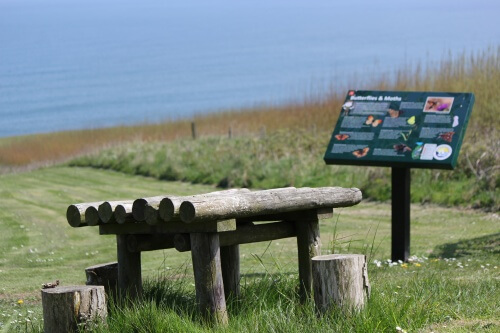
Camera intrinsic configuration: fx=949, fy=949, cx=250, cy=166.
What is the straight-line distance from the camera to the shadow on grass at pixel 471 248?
11.8m

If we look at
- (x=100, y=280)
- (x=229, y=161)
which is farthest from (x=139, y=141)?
(x=100, y=280)

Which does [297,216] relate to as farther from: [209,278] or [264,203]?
[209,278]

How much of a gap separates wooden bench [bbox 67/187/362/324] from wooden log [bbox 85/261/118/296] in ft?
0.69

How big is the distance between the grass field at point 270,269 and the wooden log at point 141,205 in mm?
613

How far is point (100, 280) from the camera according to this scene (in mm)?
7570

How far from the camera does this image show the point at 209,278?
6625 mm

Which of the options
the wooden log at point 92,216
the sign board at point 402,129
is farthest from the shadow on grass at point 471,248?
the wooden log at point 92,216

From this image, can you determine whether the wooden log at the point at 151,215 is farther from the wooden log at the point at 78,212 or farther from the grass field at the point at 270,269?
the wooden log at the point at 78,212

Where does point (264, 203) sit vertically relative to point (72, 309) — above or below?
above

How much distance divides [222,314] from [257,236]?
85 cm

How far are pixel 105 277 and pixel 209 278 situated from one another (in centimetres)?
131

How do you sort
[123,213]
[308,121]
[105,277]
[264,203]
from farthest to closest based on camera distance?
1. [308,121]
2. [105,277]
3. [123,213]
4. [264,203]

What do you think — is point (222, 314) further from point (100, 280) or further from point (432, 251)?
point (432, 251)

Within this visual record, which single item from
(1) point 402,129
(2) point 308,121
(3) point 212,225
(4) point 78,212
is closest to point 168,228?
(3) point 212,225
